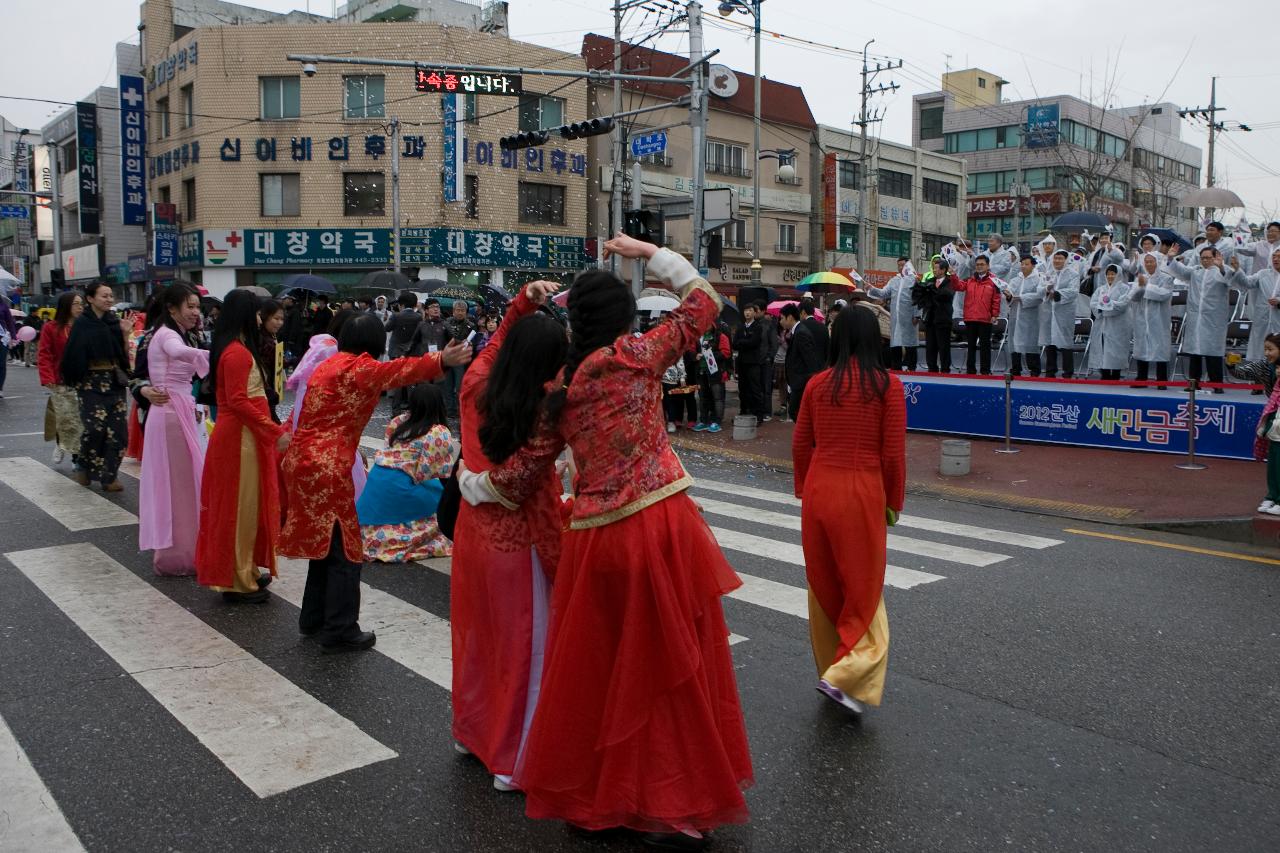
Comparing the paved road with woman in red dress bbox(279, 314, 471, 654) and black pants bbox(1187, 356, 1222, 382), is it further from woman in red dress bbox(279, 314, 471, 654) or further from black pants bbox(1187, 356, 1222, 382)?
black pants bbox(1187, 356, 1222, 382)

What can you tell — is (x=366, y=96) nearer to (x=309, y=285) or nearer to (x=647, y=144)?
(x=309, y=285)

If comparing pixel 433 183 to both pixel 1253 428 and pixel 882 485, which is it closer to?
pixel 1253 428

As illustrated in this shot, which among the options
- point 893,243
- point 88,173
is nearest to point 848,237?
point 893,243

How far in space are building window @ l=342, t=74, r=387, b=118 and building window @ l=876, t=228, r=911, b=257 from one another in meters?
24.4

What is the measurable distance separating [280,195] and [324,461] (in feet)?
105

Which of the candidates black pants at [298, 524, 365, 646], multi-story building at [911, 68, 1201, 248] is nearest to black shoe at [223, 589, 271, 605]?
black pants at [298, 524, 365, 646]

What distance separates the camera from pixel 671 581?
10.5ft

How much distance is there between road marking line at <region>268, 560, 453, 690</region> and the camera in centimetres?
504

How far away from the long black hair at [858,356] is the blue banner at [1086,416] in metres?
8.12

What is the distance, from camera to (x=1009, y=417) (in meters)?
13.2

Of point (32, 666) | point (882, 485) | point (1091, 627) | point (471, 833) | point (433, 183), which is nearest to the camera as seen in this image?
point (471, 833)

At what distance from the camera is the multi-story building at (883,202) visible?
44.4m

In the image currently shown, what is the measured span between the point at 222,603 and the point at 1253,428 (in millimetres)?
10684

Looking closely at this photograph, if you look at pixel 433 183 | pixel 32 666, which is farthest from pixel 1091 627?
pixel 433 183
